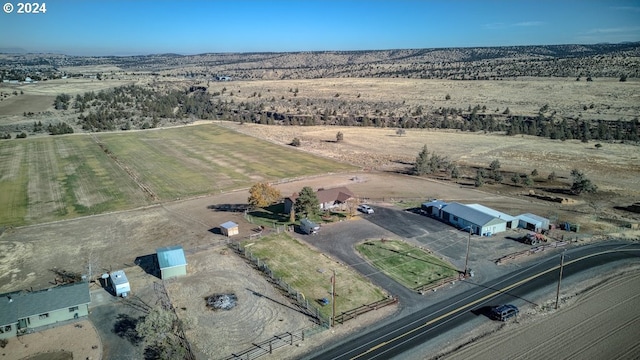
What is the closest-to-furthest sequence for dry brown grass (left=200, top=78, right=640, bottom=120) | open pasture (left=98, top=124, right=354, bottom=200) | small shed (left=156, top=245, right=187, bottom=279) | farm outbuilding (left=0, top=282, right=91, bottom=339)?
farm outbuilding (left=0, top=282, right=91, bottom=339) → small shed (left=156, top=245, right=187, bottom=279) → open pasture (left=98, top=124, right=354, bottom=200) → dry brown grass (left=200, top=78, right=640, bottom=120)

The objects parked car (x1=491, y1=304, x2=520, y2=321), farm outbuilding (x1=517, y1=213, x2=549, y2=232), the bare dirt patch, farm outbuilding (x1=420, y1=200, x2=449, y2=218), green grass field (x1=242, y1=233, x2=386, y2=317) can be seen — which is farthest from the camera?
farm outbuilding (x1=420, y1=200, x2=449, y2=218)

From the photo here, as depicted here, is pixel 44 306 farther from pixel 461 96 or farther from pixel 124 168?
pixel 461 96

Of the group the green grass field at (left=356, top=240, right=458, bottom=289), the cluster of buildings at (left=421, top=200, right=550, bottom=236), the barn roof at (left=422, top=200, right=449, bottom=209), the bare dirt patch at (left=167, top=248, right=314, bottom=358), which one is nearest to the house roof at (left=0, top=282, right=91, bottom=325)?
the bare dirt patch at (left=167, top=248, right=314, bottom=358)

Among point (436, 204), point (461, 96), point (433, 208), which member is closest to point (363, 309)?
point (433, 208)

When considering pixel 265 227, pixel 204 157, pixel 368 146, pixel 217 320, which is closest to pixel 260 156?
pixel 204 157

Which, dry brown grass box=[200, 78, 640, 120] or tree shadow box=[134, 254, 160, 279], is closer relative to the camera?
tree shadow box=[134, 254, 160, 279]

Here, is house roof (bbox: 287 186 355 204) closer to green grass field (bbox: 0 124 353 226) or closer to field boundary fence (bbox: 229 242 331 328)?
field boundary fence (bbox: 229 242 331 328)

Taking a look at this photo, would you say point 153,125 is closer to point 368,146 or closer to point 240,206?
point 368,146
